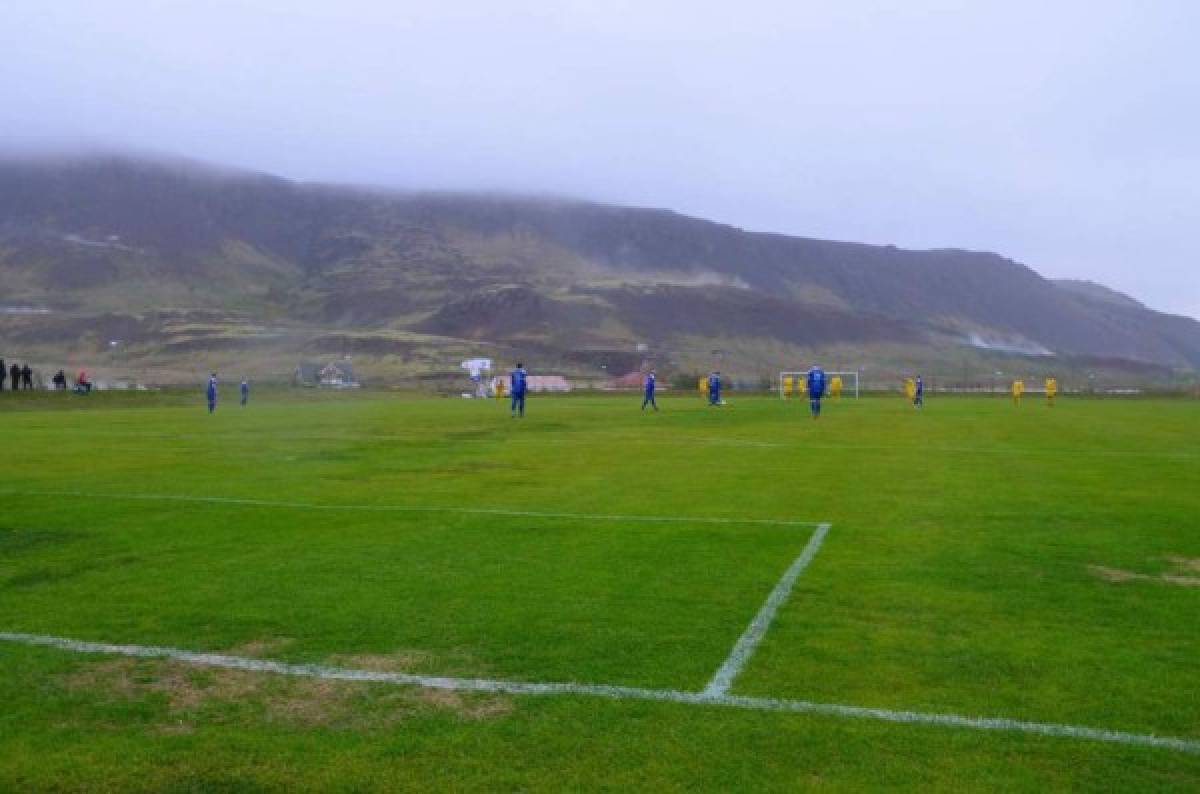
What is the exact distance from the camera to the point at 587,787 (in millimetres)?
4938

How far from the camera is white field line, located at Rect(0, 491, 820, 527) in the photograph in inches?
512

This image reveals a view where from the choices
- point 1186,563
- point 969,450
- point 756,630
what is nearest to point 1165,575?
point 1186,563

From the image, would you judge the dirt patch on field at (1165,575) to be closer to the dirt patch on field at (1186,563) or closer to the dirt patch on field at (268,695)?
the dirt patch on field at (1186,563)

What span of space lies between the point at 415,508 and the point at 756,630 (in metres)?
7.36

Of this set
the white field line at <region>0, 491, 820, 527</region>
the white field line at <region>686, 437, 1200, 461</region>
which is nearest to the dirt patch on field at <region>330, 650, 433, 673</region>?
the white field line at <region>0, 491, 820, 527</region>

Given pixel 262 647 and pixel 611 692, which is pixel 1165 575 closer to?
pixel 611 692

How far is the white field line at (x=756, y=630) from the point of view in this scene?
646 centimetres

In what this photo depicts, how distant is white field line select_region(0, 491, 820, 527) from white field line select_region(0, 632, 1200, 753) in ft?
21.4

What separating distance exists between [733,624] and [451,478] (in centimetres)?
1067

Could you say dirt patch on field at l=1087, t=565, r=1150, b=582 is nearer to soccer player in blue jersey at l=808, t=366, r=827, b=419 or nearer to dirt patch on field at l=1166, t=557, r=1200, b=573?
dirt patch on field at l=1166, t=557, r=1200, b=573

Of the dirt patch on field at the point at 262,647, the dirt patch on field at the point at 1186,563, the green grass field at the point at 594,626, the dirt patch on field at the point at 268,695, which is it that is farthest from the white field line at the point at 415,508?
the dirt patch on field at the point at 268,695

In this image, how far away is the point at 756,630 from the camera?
7.67 m

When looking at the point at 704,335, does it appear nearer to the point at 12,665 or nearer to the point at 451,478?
the point at 451,478

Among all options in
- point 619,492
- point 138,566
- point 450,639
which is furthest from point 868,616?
point 619,492
